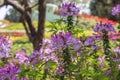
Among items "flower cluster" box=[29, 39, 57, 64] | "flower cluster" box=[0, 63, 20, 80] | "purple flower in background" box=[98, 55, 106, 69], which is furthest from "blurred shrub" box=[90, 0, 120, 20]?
"flower cluster" box=[0, 63, 20, 80]

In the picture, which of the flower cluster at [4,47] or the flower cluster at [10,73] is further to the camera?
the flower cluster at [4,47]

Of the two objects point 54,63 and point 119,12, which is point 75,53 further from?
point 119,12

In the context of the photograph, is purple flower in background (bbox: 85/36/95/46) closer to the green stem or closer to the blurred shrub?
the green stem

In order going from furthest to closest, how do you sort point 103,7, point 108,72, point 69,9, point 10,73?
point 103,7
point 108,72
point 69,9
point 10,73

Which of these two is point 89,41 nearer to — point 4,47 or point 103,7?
point 4,47

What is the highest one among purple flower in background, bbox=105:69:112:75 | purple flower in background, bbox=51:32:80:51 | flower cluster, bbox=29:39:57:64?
purple flower in background, bbox=51:32:80:51

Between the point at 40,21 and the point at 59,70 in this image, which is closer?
the point at 59,70

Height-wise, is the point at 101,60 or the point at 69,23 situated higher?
the point at 69,23

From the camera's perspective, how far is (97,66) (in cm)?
421

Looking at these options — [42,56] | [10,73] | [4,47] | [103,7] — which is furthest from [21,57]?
[103,7]

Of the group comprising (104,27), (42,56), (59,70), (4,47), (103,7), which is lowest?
(103,7)

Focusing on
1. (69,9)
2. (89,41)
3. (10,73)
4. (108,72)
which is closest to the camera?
(10,73)

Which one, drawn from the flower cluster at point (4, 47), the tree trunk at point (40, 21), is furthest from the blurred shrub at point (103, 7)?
the flower cluster at point (4, 47)

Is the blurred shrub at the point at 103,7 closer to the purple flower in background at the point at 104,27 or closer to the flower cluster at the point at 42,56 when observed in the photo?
the purple flower in background at the point at 104,27
